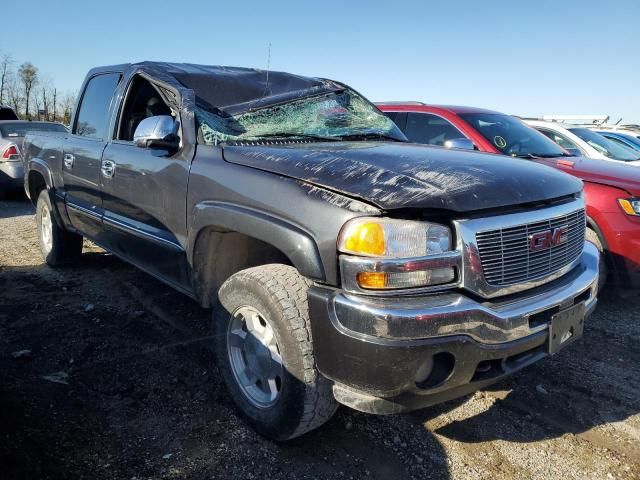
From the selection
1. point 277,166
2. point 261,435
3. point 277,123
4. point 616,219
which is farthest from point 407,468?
point 616,219

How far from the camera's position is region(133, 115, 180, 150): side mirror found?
278 cm

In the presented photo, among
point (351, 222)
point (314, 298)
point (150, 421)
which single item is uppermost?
point (351, 222)

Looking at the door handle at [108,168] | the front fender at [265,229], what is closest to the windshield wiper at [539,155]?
the front fender at [265,229]

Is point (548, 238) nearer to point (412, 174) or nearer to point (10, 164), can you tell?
point (412, 174)

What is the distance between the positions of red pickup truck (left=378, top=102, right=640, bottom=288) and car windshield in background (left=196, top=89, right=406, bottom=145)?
780mm

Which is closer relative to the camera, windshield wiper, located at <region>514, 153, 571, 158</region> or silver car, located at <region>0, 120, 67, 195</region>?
windshield wiper, located at <region>514, 153, 571, 158</region>

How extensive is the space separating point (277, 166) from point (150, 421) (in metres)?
1.48

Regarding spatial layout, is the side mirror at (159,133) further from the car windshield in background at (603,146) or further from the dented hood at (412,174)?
the car windshield in background at (603,146)

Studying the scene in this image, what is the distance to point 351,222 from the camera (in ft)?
6.27

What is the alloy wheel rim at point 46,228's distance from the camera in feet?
17.0

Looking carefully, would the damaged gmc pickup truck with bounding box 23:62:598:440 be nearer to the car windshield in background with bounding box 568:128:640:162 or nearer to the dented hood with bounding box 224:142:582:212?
the dented hood with bounding box 224:142:582:212

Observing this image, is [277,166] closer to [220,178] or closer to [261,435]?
[220,178]

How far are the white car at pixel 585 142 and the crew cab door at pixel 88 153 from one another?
20.0 feet

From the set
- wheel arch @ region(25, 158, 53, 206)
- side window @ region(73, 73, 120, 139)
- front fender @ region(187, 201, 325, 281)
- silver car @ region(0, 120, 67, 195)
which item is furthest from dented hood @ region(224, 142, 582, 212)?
silver car @ region(0, 120, 67, 195)
